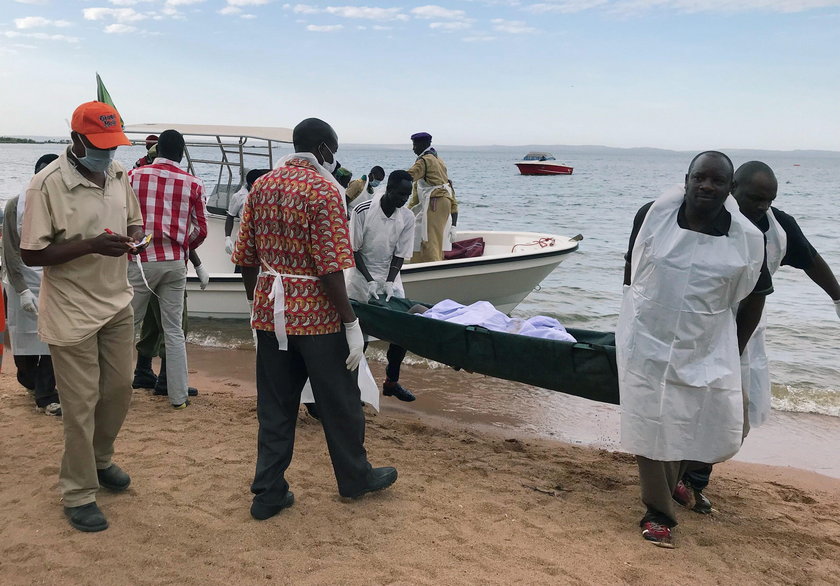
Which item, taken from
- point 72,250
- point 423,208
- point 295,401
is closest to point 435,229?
point 423,208

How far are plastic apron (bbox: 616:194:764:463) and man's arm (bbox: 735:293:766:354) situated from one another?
0.59ft

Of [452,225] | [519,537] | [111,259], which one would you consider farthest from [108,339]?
[452,225]

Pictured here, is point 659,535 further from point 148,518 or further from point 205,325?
point 205,325

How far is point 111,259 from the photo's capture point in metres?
3.31

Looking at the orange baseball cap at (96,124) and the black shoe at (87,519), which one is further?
the black shoe at (87,519)

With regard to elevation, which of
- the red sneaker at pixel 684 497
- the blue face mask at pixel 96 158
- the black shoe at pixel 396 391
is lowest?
the black shoe at pixel 396 391

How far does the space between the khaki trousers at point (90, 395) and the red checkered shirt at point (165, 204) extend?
1.49 meters

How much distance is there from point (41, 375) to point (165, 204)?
146 cm

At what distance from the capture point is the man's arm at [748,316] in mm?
3400

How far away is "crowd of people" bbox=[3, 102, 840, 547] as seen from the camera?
3139 millimetres

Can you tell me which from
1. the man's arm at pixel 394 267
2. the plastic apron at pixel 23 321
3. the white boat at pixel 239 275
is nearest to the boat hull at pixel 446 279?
the white boat at pixel 239 275

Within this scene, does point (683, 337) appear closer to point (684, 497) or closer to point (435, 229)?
point (684, 497)

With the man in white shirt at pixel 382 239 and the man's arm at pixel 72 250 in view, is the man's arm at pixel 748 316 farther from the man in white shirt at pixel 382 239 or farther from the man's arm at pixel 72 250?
the man's arm at pixel 72 250

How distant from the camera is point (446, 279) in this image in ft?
27.6
